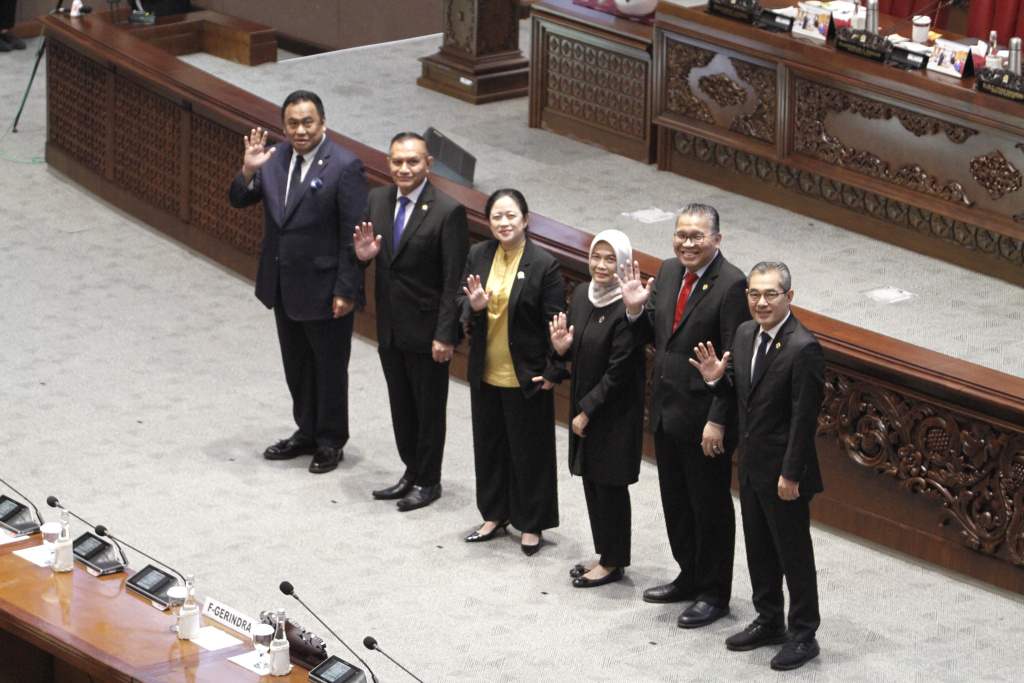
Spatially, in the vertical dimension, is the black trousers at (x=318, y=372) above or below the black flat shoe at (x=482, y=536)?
above

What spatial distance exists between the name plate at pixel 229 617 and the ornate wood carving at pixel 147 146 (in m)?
4.73

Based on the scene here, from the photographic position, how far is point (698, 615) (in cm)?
510

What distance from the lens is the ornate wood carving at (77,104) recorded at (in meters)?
9.20

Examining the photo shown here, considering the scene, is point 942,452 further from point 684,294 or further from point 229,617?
point 229,617

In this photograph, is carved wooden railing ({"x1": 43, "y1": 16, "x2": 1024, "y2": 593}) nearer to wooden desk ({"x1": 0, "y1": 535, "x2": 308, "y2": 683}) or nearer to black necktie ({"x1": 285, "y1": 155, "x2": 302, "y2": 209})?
black necktie ({"x1": 285, "y1": 155, "x2": 302, "y2": 209})

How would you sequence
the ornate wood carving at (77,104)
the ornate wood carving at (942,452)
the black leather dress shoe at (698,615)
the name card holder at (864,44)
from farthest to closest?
the ornate wood carving at (77,104) → the name card holder at (864,44) → the ornate wood carving at (942,452) → the black leather dress shoe at (698,615)

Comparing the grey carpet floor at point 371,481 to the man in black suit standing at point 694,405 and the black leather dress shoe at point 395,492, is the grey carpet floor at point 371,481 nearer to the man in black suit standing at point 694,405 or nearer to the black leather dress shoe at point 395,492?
the black leather dress shoe at point 395,492

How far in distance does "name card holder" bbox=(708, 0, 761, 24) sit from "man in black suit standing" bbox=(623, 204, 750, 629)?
366 centimetres

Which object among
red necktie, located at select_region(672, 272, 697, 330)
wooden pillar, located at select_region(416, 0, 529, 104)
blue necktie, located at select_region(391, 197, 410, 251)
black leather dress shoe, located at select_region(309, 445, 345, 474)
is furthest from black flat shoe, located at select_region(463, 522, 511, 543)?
wooden pillar, located at select_region(416, 0, 529, 104)

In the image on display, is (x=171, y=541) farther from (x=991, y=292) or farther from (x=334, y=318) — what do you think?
(x=991, y=292)

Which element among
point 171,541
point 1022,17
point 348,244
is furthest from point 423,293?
point 1022,17

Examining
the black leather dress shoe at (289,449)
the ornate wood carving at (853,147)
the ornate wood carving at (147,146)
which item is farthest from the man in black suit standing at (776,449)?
the ornate wood carving at (147,146)

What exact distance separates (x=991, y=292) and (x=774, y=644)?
2.97 metres

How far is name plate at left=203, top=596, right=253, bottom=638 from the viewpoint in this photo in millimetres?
4129
